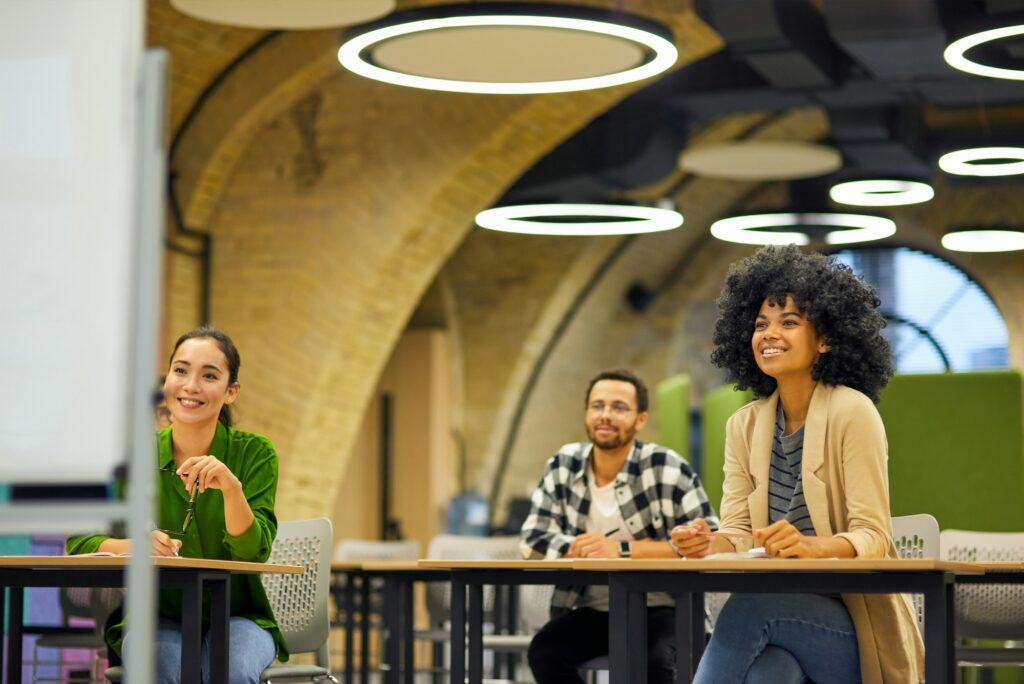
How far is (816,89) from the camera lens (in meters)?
10.1

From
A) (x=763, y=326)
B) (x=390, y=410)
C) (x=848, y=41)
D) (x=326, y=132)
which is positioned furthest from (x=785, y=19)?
(x=390, y=410)

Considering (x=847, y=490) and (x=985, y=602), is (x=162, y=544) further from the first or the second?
(x=985, y=602)

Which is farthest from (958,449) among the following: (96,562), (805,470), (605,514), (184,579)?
(96,562)

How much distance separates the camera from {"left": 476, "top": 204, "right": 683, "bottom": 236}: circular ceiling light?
1004 centimetres

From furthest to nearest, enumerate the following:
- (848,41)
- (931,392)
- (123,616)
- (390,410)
A: 1. (390,410)
2. (848,41)
3. (931,392)
4. (123,616)

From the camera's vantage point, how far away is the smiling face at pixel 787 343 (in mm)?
3674

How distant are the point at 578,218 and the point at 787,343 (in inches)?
280

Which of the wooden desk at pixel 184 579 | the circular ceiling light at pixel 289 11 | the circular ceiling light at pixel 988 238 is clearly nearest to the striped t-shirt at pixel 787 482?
the wooden desk at pixel 184 579

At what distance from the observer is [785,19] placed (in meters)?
8.60

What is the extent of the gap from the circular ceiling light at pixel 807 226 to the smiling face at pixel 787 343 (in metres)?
8.29

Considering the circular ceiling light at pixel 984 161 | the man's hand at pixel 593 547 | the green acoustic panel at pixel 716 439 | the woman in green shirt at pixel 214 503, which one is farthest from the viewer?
the circular ceiling light at pixel 984 161

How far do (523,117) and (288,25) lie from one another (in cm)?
325

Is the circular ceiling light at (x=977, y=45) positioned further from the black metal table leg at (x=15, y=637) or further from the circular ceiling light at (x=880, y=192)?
the black metal table leg at (x=15, y=637)

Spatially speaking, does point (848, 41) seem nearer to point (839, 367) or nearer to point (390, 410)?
point (839, 367)
